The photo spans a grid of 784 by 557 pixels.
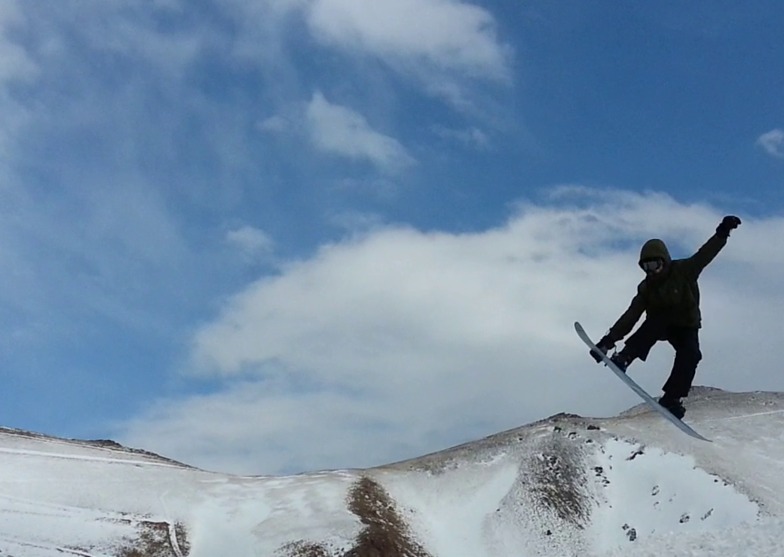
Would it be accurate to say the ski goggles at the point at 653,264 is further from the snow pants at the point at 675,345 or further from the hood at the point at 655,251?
the snow pants at the point at 675,345

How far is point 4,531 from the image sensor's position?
2906 cm

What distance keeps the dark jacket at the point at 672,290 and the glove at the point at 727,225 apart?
72 mm

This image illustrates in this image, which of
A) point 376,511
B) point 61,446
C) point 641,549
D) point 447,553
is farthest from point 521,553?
point 61,446

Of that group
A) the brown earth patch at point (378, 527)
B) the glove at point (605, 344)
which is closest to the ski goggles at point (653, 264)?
the glove at point (605, 344)

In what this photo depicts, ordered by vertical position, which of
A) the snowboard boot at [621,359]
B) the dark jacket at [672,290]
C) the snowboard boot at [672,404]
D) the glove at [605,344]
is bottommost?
the snowboard boot at [672,404]

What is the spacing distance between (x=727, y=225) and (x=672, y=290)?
1359mm

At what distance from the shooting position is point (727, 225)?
14625mm

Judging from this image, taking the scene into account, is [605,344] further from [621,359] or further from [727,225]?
[727,225]

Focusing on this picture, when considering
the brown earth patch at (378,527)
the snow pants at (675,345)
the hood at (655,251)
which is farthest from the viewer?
the brown earth patch at (378,527)

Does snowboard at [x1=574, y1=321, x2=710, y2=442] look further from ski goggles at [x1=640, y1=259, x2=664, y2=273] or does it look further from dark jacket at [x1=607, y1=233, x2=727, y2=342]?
ski goggles at [x1=640, y1=259, x2=664, y2=273]

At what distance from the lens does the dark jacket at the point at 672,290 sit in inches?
583

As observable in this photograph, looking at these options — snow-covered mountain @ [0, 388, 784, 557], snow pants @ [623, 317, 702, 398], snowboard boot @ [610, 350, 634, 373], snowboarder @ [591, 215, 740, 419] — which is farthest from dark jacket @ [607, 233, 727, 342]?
snow-covered mountain @ [0, 388, 784, 557]

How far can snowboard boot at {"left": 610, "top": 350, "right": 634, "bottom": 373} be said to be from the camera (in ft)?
53.3

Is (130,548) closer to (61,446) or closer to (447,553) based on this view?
(447,553)
